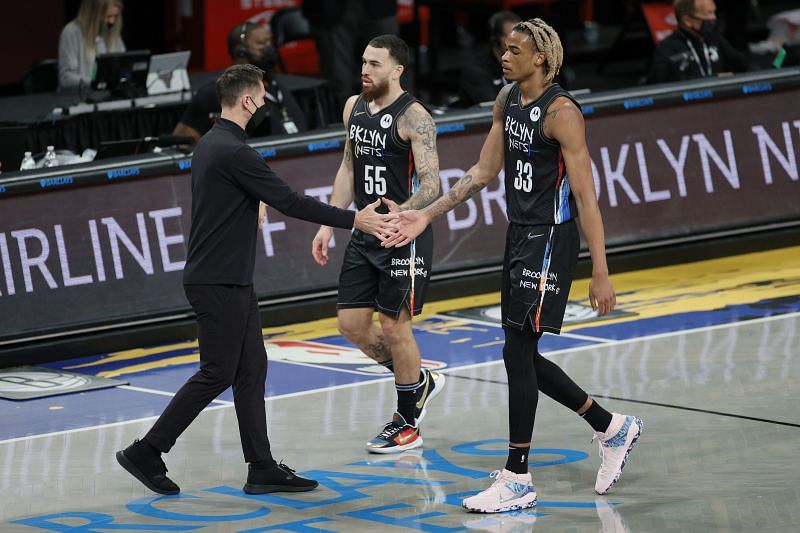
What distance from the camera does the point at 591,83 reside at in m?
20.6

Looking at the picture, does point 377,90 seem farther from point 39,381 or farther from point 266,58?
point 266,58

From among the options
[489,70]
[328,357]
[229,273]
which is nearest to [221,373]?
[229,273]

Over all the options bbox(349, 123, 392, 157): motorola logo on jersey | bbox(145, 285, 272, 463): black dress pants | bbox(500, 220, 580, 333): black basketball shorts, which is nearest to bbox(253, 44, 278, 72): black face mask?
bbox(349, 123, 392, 157): motorola logo on jersey

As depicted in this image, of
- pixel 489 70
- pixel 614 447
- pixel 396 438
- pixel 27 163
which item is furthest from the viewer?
pixel 489 70

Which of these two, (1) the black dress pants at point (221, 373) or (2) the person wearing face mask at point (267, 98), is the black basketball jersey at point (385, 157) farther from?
(2) the person wearing face mask at point (267, 98)

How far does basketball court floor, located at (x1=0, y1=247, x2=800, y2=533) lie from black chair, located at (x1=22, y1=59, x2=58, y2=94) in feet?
19.3

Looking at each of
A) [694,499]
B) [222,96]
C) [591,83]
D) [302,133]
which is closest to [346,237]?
[302,133]

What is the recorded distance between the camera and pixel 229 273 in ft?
24.7

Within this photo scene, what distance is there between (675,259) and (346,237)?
9.89 feet

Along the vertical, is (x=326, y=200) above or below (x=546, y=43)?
below

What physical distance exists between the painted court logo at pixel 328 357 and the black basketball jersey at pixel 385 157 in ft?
6.51

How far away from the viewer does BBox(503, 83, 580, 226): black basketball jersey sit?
285 inches

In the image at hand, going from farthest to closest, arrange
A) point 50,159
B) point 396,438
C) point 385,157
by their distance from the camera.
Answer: point 50,159, point 385,157, point 396,438

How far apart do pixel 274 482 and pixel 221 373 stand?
0.59 m
